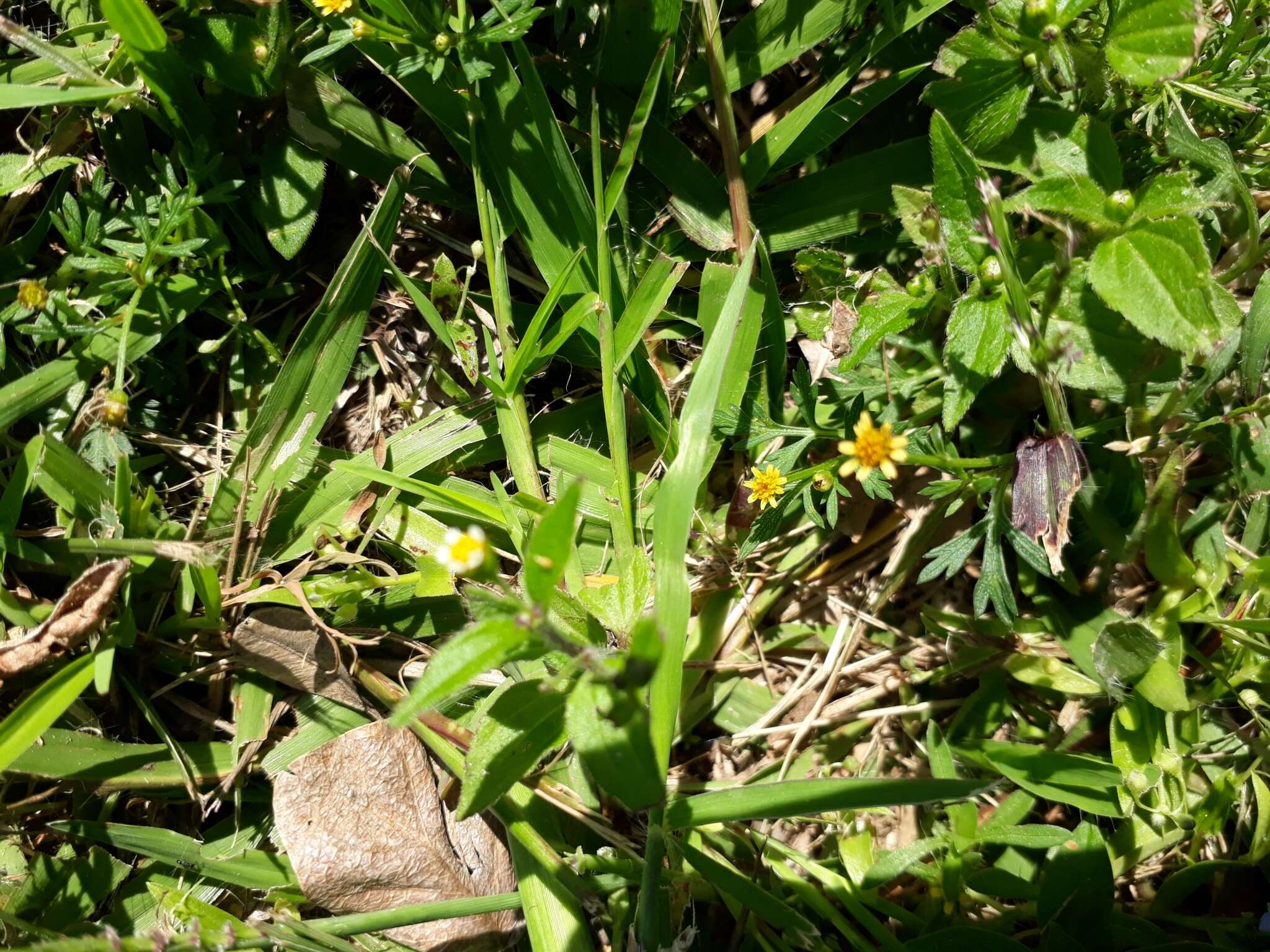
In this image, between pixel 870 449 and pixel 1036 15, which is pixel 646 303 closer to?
pixel 870 449

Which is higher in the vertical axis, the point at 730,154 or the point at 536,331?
the point at 730,154

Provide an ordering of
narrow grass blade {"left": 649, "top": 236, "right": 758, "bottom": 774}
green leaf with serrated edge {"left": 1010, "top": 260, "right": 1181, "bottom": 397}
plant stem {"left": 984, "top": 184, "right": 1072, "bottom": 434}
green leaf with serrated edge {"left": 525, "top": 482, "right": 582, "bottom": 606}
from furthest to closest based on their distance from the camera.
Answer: green leaf with serrated edge {"left": 1010, "top": 260, "right": 1181, "bottom": 397}
narrow grass blade {"left": 649, "top": 236, "right": 758, "bottom": 774}
plant stem {"left": 984, "top": 184, "right": 1072, "bottom": 434}
green leaf with serrated edge {"left": 525, "top": 482, "right": 582, "bottom": 606}

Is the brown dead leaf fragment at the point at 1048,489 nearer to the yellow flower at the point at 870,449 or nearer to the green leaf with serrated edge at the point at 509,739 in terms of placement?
the yellow flower at the point at 870,449

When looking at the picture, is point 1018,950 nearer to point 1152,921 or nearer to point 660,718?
point 1152,921

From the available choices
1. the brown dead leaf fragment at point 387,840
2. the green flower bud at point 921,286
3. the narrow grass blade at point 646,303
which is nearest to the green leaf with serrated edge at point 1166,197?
the green flower bud at point 921,286

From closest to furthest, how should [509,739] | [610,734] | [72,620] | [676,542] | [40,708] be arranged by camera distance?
[610,734]
[509,739]
[676,542]
[40,708]
[72,620]

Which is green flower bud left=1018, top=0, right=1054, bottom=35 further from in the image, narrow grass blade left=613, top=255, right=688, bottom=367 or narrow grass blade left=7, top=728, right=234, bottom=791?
narrow grass blade left=7, top=728, right=234, bottom=791

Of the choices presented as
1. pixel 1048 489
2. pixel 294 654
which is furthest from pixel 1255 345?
pixel 294 654

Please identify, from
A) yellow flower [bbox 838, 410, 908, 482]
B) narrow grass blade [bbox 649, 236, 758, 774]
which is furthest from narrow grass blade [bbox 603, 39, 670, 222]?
yellow flower [bbox 838, 410, 908, 482]

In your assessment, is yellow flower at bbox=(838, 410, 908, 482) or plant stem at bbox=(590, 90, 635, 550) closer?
yellow flower at bbox=(838, 410, 908, 482)
